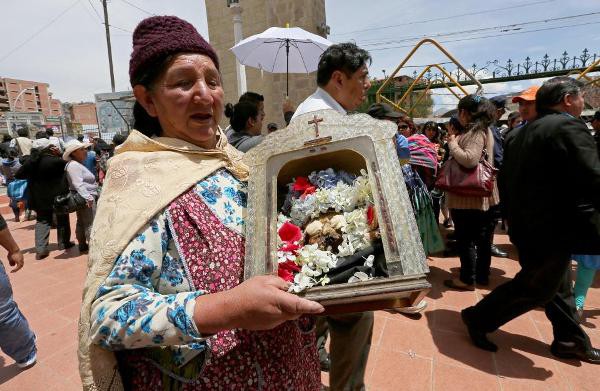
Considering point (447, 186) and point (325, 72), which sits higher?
point (325, 72)

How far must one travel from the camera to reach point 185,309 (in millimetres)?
765

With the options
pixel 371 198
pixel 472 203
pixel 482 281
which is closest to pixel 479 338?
pixel 482 281

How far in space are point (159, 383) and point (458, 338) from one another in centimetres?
267

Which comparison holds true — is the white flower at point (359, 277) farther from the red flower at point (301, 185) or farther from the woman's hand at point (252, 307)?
the red flower at point (301, 185)

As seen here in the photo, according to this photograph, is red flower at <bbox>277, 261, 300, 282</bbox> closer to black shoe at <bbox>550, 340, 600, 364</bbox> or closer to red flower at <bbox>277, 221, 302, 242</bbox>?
red flower at <bbox>277, 221, 302, 242</bbox>

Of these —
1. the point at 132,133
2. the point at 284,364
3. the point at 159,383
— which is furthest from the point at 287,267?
the point at 132,133

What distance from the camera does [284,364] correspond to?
3.43 ft

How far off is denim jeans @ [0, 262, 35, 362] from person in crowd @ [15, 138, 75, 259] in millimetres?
3138

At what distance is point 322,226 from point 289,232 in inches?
4.4

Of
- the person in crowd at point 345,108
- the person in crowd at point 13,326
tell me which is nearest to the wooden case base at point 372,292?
the person in crowd at point 345,108

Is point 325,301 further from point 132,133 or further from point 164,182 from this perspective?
point 132,133

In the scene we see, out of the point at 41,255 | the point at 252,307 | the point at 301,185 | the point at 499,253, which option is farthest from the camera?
the point at 41,255

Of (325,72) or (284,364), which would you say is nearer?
(284,364)

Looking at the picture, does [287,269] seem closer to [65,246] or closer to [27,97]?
[65,246]
